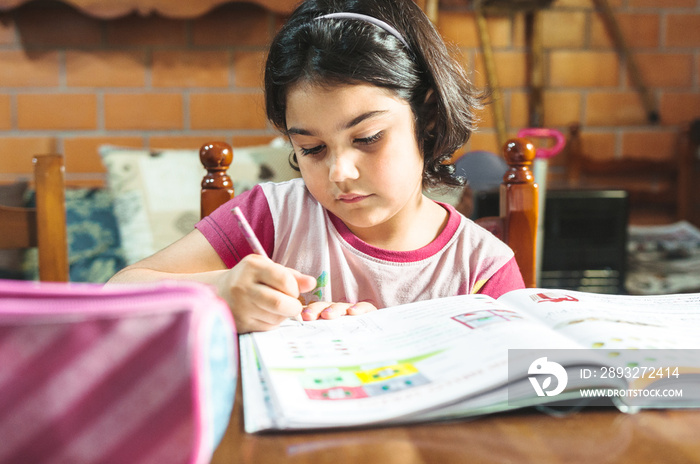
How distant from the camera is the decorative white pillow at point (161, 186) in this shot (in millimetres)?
1430

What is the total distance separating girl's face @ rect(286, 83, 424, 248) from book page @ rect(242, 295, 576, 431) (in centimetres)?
→ 24

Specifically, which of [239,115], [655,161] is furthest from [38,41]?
[655,161]

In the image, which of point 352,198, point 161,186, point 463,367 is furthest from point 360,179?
point 161,186

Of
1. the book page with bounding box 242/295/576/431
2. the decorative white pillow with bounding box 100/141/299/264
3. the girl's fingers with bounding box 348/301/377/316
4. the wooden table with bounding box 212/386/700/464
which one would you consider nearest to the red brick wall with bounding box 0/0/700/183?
the decorative white pillow with bounding box 100/141/299/264

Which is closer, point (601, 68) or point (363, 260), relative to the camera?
point (363, 260)

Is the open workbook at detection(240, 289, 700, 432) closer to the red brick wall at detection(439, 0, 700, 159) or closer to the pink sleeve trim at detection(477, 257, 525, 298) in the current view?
the pink sleeve trim at detection(477, 257, 525, 298)

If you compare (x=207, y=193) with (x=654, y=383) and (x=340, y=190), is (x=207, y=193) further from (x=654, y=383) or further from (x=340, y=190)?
(x=654, y=383)

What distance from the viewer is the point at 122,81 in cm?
177

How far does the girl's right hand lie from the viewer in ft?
1.69

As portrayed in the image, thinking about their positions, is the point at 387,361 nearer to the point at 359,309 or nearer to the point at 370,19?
the point at 359,309

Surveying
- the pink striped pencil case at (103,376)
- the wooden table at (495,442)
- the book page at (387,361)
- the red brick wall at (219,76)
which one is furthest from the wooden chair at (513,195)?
the red brick wall at (219,76)

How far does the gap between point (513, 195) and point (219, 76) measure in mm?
1226

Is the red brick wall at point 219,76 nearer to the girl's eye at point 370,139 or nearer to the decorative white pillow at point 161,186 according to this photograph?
the decorative white pillow at point 161,186

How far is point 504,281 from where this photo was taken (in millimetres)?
844
